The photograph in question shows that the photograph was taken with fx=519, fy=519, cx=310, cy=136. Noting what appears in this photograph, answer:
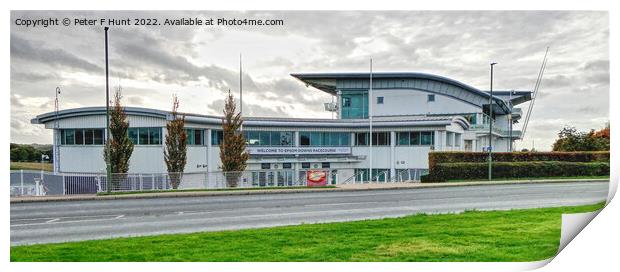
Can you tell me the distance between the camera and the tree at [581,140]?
777 centimetres

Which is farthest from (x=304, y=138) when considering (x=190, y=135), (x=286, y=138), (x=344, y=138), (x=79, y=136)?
(x=79, y=136)

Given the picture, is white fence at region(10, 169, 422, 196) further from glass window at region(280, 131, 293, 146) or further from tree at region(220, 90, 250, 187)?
glass window at region(280, 131, 293, 146)

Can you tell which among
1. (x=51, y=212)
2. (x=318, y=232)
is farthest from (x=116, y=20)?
(x=51, y=212)

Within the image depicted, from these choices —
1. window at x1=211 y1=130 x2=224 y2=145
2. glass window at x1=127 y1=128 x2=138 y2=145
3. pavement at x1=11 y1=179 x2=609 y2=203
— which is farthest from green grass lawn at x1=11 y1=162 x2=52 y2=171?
window at x1=211 y1=130 x2=224 y2=145

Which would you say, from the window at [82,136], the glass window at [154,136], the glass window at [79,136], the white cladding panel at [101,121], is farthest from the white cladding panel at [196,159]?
the glass window at [79,136]

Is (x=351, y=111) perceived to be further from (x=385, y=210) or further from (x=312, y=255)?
(x=312, y=255)

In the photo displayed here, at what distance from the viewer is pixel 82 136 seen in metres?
9.95

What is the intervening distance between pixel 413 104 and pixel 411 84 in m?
2.25

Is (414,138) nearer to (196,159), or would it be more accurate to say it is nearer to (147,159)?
(196,159)

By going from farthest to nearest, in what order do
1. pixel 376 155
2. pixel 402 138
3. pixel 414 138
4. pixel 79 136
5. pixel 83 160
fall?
pixel 414 138, pixel 402 138, pixel 376 155, pixel 83 160, pixel 79 136

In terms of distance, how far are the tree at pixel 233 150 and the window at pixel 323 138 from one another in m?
1.37

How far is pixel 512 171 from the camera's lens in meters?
15.4

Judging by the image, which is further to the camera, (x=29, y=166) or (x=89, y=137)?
(x=89, y=137)

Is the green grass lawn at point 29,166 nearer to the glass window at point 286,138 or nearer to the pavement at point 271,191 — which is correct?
the pavement at point 271,191
